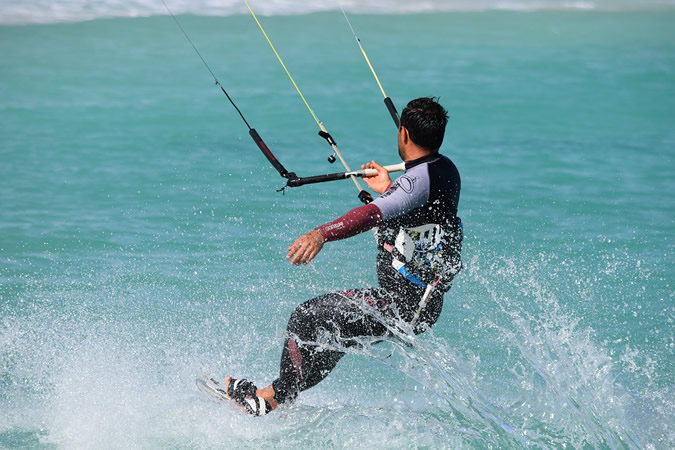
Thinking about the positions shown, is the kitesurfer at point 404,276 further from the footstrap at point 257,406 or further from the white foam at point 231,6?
the white foam at point 231,6

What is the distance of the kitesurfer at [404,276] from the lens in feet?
11.9

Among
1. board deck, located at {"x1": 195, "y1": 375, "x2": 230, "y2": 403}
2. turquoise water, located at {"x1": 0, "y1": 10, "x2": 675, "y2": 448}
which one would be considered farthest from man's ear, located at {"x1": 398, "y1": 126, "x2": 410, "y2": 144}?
board deck, located at {"x1": 195, "y1": 375, "x2": 230, "y2": 403}

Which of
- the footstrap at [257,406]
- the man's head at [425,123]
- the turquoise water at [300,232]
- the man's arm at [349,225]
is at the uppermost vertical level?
the man's head at [425,123]

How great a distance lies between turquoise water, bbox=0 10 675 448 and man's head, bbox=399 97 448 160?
3.06ft

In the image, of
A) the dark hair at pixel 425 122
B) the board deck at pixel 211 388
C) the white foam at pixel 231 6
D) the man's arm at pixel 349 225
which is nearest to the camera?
the man's arm at pixel 349 225

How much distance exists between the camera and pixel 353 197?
7.77 m

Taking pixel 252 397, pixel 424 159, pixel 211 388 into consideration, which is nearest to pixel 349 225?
pixel 424 159

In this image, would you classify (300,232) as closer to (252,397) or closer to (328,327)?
(252,397)

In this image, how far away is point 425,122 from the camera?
3.62 meters

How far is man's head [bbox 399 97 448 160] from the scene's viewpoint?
3.61 metres

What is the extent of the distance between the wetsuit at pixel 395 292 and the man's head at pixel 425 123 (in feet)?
0.21

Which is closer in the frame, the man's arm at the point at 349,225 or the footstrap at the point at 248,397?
the man's arm at the point at 349,225

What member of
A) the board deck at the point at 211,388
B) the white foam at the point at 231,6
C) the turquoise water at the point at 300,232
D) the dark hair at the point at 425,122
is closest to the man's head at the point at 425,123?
the dark hair at the point at 425,122

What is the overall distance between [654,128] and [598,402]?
7278 mm
